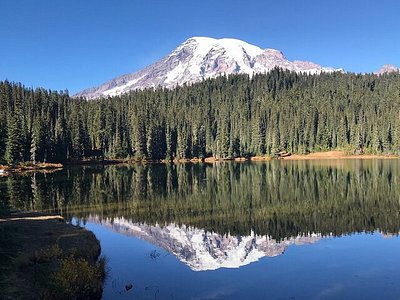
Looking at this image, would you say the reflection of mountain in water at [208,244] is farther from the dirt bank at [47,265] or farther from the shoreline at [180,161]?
the shoreline at [180,161]

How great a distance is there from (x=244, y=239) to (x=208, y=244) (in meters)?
3.06

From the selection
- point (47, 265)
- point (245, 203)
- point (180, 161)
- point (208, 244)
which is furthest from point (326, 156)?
point (47, 265)

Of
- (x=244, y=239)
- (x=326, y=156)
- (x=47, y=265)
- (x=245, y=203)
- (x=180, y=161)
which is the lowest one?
(x=244, y=239)

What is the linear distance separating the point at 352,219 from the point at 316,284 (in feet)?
62.6

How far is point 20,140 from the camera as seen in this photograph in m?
121

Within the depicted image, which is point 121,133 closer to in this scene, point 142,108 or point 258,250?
point 142,108

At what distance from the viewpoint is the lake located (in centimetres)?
2147

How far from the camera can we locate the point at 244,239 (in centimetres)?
3195

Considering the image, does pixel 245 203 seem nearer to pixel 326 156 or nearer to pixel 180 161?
pixel 180 161

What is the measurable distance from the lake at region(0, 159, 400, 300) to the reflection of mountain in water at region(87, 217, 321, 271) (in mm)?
76

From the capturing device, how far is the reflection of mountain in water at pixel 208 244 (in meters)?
26.8

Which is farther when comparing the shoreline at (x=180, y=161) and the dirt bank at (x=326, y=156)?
the dirt bank at (x=326, y=156)

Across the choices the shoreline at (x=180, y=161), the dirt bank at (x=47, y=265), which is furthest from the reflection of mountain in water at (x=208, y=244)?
the shoreline at (x=180, y=161)

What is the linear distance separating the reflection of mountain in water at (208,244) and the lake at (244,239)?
76mm
